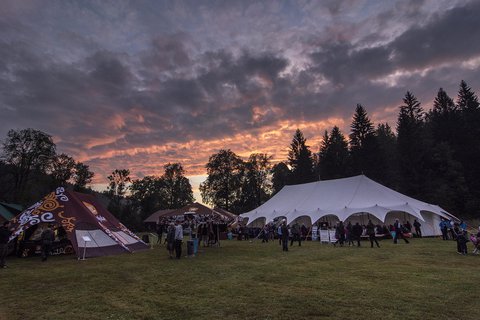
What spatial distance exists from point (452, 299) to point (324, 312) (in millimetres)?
2786

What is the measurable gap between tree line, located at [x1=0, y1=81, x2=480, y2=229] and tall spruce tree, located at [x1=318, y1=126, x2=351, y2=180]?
0.55 ft

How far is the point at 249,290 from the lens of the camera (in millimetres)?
6668

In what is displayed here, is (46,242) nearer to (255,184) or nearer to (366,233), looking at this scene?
(366,233)

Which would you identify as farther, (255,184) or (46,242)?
(255,184)

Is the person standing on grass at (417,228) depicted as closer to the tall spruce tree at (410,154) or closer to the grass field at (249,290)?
the grass field at (249,290)

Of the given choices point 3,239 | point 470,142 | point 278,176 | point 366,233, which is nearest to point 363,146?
point 470,142

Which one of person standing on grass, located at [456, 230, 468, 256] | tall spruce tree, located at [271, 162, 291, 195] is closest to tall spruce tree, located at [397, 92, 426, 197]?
tall spruce tree, located at [271, 162, 291, 195]

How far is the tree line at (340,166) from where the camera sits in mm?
35906

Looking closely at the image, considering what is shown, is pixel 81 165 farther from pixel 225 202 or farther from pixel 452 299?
pixel 452 299

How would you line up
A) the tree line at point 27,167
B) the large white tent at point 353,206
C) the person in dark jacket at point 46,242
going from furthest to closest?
the tree line at point 27,167
the large white tent at point 353,206
the person in dark jacket at point 46,242

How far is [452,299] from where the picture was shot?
5.66 m

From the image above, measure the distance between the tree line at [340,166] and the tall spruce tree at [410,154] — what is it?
119mm

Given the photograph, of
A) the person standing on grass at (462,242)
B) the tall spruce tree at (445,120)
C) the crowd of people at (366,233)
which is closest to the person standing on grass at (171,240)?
the crowd of people at (366,233)

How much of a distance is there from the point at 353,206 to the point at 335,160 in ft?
101
